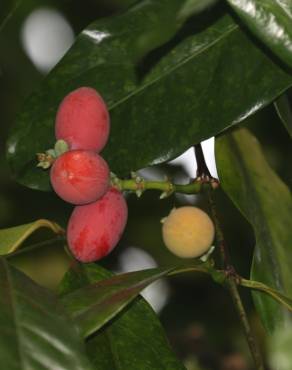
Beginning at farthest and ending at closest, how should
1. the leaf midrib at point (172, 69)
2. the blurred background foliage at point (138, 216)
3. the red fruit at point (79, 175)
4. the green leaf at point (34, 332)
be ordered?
the blurred background foliage at point (138, 216)
the leaf midrib at point (172, 69)
the red fruit at point (79, 175)
the green leaf at point (34, 332)

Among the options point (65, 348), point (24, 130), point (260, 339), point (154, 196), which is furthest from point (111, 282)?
point (260, 339)

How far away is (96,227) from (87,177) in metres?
0.07

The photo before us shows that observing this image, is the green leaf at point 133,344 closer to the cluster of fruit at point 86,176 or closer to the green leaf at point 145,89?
the cluster of fruit at point 86,176

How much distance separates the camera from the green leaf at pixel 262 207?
1209 mm

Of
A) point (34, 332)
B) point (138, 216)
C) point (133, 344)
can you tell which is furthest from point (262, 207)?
point (138, 216)

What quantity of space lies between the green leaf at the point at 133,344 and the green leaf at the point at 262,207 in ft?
0.46

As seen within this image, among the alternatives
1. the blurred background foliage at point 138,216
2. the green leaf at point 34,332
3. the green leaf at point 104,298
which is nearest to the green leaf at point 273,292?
the green leaf at point 104,298

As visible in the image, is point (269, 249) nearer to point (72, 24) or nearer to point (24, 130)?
point (24, 130)

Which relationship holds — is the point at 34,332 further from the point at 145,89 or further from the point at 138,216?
the point at 138,216

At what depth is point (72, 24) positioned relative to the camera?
77.2 inches

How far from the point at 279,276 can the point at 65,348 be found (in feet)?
1.46

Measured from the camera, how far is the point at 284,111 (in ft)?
3.90

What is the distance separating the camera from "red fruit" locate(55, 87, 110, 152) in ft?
3.49

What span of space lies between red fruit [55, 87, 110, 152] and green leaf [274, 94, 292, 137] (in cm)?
22
